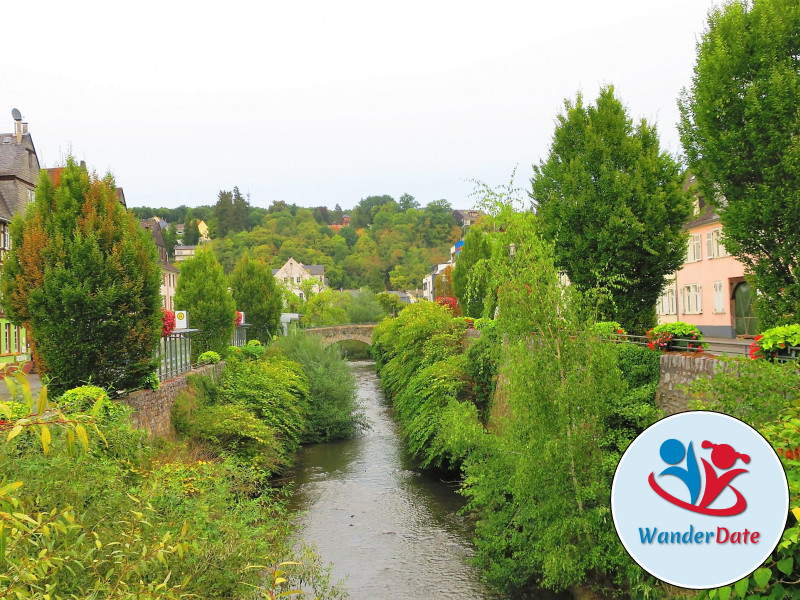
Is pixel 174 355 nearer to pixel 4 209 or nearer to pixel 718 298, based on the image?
pixel 4 209

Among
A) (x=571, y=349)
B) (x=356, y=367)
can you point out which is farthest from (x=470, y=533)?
(x=356, y=367)

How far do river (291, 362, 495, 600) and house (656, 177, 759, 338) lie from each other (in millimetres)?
15099

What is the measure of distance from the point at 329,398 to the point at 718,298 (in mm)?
17954

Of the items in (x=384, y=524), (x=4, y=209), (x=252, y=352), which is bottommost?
(x=384, y=524)

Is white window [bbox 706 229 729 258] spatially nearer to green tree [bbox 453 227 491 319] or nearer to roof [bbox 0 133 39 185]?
green tree [bbox 453 227 491 319]

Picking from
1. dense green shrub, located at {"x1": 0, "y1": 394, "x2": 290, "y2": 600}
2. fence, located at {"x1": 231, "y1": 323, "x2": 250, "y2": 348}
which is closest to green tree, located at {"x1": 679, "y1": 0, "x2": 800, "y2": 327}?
dense green shrub, located at {"x1": 0, "y1": 394, "x2": 290, "y2": 600}

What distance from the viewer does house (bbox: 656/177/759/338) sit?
29.4 metres

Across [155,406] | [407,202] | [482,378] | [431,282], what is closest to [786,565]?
[155,406]

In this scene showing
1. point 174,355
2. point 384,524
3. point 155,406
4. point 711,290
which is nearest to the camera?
point 155,406

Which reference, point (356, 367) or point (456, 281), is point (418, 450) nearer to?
point (456, 281)

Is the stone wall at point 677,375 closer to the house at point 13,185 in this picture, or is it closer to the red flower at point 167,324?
the red flower at point 167,324

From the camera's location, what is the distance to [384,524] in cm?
1673

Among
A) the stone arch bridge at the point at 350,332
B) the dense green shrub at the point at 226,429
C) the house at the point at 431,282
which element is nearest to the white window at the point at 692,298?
the dense green shrub at the point at 226,429

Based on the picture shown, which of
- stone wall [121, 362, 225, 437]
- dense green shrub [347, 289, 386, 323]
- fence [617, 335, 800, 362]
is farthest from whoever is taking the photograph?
dense green shrub [347, 289, 386, 323]
